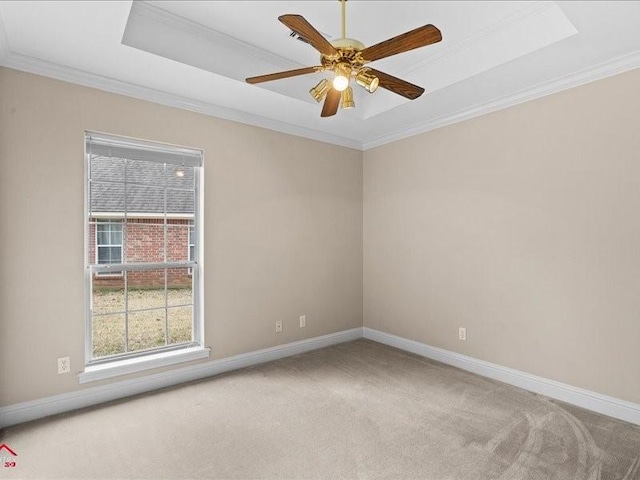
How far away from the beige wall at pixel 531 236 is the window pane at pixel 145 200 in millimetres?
2500

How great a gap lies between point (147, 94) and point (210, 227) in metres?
1.22

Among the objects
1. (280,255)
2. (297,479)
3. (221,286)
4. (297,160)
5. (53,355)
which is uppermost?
(297,160)

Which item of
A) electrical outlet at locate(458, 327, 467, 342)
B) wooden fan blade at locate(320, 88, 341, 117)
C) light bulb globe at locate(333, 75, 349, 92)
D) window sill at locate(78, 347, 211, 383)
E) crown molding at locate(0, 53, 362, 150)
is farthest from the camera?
electrical outlet at locate(458, 327, 467, 342)

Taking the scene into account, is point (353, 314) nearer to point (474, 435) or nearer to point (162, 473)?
point (474, 435)

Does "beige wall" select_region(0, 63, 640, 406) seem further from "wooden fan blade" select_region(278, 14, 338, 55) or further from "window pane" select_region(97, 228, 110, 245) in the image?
"wooden fan blade" select_region(278, 14, 338, 55)

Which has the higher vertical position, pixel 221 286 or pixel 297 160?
pixel 297 160

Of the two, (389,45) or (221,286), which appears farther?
(221,286)

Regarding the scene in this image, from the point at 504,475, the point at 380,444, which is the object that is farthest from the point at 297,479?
the point at 504,475

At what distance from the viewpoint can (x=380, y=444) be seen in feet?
7.48

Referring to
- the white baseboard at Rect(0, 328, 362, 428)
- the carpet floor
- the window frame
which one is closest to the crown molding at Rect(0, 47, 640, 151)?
the window frame

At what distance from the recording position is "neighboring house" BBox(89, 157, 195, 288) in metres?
2.93

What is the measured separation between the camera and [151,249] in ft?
10.4

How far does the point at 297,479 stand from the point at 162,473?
0.74 metres

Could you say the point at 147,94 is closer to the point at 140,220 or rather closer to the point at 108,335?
the point at 140,220
